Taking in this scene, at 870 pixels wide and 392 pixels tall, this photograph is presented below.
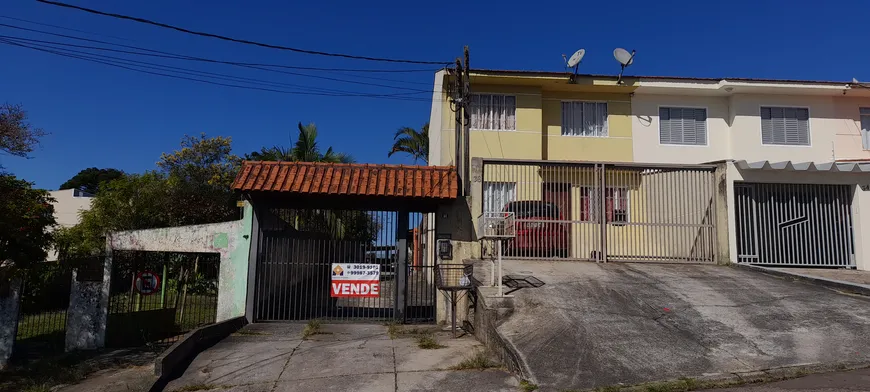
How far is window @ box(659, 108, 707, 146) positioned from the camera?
55.7 feet

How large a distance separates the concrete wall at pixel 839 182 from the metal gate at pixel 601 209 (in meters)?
0.50

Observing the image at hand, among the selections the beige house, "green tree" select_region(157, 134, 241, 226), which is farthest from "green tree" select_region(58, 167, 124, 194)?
"green tree" select_region(157, 134, 241, 226)

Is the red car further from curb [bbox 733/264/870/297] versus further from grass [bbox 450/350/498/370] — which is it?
grass [bbox 450/350/498/370]

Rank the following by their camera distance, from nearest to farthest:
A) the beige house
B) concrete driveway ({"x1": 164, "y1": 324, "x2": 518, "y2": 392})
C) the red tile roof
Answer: concrete driveway ({"x1": 164, "y1": 324, "x2": 518, "y2": 392})
the red tile roof
the beige house

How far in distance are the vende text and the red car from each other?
10.3 feet

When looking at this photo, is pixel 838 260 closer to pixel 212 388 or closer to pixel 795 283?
pixel 795 283

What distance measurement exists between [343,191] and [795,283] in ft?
29.1

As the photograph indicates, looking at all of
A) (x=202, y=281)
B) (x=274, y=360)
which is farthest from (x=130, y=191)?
(x=274, y=360)

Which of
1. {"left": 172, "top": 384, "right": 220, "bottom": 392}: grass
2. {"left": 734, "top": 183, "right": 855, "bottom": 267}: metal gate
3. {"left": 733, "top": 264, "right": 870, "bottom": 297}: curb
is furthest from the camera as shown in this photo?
{"left": 734, "top": 183, "right": 855, "bottom": 267}: metal gate

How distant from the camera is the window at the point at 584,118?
17.1m

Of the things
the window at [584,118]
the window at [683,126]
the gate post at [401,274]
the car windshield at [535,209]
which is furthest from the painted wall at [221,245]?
the window at [683,126]

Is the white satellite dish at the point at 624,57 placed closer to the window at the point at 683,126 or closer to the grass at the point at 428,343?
the window at the point at 683,126

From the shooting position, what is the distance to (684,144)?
17.0 m

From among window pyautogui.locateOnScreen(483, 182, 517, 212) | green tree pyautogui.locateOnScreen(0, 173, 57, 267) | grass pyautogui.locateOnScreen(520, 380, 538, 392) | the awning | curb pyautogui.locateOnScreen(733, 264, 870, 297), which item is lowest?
grass pyautogui.locateOnScreen(520, 380, 538, 392)
